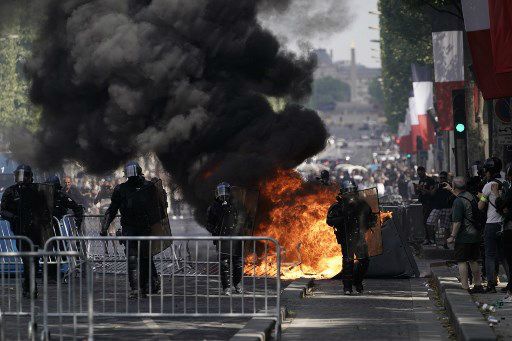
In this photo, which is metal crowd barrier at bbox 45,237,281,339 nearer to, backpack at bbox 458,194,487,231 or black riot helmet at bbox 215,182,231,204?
black riot helmet at bbox 215,182,231,204

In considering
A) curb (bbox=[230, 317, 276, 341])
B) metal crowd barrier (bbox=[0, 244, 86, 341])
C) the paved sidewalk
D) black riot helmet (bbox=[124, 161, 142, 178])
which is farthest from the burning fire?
curb (bbox=[230, 317, 276, 341])

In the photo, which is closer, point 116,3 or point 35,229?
point 35,229

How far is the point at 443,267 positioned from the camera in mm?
20891

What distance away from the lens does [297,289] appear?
16.8 metres

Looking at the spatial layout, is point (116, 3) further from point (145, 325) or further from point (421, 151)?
point (421, 151)

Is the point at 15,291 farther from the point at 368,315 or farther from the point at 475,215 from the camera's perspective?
the point at 475,215

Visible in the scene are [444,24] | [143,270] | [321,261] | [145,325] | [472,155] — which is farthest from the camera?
[444,24]

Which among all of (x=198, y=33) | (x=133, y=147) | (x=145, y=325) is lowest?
(x=145, y=325)

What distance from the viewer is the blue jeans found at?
53.3 feet

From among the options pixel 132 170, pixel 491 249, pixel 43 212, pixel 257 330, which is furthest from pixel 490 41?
pixel 257 330

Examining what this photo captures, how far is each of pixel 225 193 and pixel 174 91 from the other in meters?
5.38

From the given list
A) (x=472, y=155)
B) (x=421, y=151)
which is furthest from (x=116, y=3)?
(x=421, y=151)

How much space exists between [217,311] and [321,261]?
6.19 m

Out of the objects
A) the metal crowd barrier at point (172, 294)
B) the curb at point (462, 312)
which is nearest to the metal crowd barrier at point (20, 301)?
the metal crowd barrier at point (172, 294)
